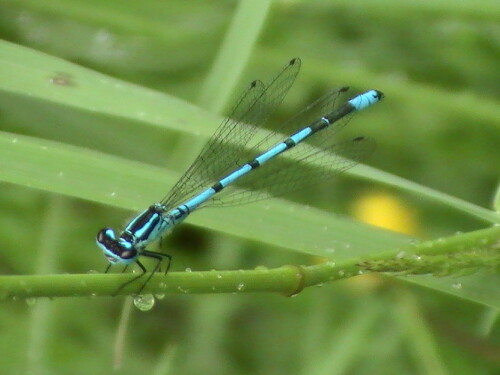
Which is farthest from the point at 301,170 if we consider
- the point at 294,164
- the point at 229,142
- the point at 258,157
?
the point at 229,142

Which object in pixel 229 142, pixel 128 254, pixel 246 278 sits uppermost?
pixel 229 142

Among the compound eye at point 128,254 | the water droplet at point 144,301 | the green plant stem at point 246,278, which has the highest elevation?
the green plant stem at point 246,278

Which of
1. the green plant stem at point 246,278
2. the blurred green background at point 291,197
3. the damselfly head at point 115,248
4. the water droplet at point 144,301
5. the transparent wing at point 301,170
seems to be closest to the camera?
the green plant stem at point 246,278

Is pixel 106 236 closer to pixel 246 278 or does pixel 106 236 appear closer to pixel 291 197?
pixel 246 278

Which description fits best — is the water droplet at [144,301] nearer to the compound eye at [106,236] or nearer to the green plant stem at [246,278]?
the green plant stem at [246,278]

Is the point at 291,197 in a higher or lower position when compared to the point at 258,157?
lower

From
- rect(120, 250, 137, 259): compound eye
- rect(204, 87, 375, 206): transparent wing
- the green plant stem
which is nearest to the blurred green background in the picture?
rect(204, 87, 375, 206): transparent wing

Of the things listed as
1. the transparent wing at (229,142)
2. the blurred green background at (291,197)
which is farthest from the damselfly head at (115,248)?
the blurred green background at (291,197)

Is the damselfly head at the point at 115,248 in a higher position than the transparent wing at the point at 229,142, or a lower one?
lower
